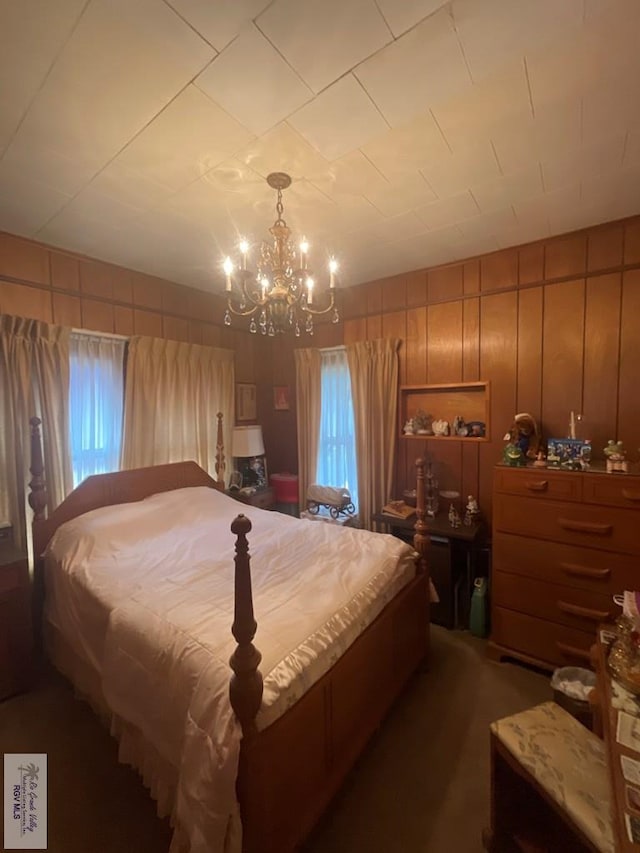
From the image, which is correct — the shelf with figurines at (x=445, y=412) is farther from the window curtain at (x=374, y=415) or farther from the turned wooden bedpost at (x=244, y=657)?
the turned wooden bedpost at (x=244, y=657)

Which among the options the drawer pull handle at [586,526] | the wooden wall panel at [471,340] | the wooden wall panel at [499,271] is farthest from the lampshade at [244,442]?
the drawer pull handle at [586,526]

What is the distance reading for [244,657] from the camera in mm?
1105

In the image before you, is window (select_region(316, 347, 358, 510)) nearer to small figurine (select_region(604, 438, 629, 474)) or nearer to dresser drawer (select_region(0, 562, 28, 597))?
small figurine (select_region(604, 438, 629, 474))

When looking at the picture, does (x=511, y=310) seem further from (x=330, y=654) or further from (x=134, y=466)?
(x=134, y=466)

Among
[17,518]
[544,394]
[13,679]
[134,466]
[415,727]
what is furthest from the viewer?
[134,466]

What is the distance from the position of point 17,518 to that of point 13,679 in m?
0.93

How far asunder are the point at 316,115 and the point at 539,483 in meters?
2.22

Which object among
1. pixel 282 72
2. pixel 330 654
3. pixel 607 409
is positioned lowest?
pixel 330 654

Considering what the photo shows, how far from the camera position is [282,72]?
1.22 m

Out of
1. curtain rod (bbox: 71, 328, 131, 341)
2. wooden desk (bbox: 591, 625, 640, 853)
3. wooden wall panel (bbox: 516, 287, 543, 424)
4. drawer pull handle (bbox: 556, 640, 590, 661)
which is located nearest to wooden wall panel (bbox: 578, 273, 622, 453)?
wooden wall panel (bbox: 516, 287, 543, 424)

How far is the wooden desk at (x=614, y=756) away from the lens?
0.85 metres

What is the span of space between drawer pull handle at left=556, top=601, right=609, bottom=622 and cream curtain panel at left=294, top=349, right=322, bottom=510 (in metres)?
2.34

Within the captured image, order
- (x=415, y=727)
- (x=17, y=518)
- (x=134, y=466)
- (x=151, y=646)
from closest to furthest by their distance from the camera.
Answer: (x=151, y=646)
(x=415, y=727)
(x=17, y=518)
(x=134, y=466)

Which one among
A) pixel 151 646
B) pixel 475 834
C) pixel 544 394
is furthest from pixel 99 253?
pixel 475 834
